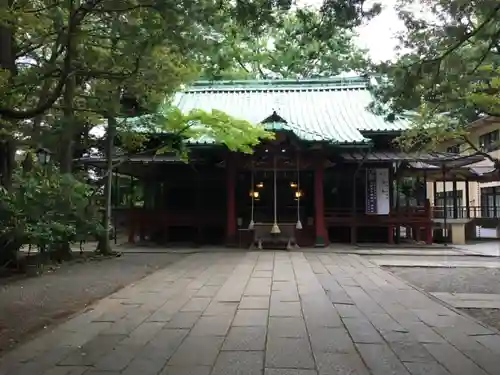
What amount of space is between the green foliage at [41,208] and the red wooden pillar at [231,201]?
22.6 ft

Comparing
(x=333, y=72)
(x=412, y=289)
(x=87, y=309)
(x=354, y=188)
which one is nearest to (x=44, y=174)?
(x=87, y=309)

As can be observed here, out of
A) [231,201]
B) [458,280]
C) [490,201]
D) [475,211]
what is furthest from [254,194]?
[490,201]

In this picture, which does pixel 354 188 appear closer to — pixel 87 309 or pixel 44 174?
pixel 44 174

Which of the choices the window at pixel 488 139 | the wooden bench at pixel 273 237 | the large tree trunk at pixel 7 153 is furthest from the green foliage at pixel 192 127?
the window at pixel 488 139

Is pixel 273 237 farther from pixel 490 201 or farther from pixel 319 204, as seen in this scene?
pixel 490 201

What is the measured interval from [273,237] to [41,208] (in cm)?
860

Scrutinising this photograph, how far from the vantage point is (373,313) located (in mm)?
6871

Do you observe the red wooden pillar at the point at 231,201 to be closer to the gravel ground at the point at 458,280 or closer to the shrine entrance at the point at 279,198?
the shrine entrance at the point at 279,198

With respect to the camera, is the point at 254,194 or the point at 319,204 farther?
the point at 254,194

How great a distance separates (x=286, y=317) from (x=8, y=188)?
7773 mm

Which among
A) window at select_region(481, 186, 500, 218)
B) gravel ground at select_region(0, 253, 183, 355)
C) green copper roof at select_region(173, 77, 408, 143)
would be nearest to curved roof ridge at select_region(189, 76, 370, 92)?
green copper roof at select_region(173, 77, 408, 143)

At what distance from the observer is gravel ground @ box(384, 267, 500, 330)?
739 centimetres

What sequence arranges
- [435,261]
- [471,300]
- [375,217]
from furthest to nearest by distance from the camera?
1. [375,217]
2. [435,261]
3. [471,300]

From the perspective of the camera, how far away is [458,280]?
10.5 m
